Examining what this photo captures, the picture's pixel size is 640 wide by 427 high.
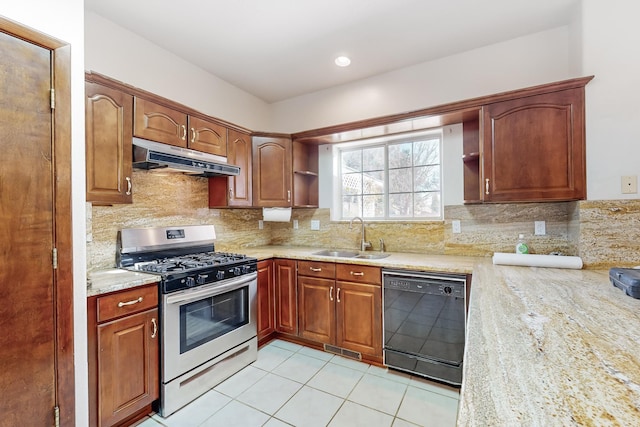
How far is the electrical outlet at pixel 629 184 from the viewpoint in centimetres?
185

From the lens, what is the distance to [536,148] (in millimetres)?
2064

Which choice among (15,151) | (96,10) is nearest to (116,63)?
(96,10)

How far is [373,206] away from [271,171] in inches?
47.2

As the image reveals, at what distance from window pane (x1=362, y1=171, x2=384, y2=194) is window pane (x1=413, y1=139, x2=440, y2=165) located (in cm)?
41

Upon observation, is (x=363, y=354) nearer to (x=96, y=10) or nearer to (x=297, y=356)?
(x=297, y=356)

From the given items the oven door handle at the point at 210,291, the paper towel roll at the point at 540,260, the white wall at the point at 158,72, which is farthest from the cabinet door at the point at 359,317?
the white wall at the point at 158,72

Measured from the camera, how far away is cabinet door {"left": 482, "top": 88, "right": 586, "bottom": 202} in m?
1.97

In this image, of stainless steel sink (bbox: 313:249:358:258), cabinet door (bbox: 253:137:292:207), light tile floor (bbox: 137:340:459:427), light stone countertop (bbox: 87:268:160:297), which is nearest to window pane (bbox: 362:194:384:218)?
stainless steel sink (bbox: 313:249:358:258)

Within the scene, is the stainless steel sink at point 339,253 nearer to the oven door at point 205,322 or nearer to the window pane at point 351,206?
the window pane at point 351,206

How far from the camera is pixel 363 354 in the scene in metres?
2.47

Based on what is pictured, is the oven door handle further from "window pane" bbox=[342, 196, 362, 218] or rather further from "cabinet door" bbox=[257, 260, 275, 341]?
"window pane" bbox=[342, 196, 362, 218]

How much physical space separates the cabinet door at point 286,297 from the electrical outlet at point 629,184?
2500mm

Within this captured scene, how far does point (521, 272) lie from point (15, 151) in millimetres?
2872

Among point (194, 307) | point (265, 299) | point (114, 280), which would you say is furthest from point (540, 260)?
point (114, 280)
